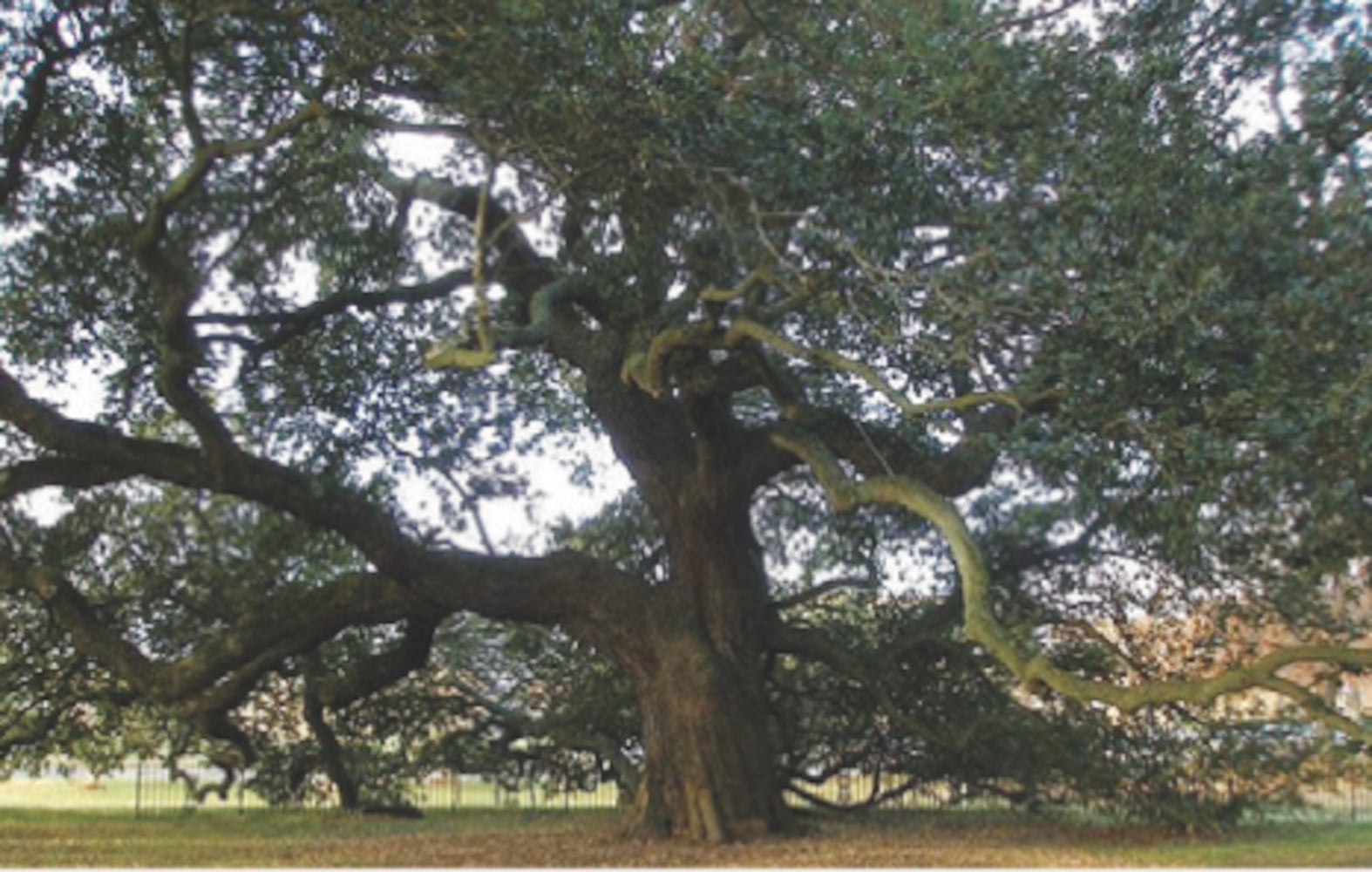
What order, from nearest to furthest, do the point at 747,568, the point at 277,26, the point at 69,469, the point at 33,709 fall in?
the point at 277,26
the point at 69,469
the point at 747,568
the point at 33,709

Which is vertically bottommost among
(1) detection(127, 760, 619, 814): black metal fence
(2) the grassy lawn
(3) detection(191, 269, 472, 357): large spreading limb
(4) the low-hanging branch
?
(2) the grassy lawn

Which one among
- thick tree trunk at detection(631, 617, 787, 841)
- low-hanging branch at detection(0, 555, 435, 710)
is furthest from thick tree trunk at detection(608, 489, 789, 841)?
low-hanging branch at detection(0, 555, 435, 710)

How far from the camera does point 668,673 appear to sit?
12.0 meters

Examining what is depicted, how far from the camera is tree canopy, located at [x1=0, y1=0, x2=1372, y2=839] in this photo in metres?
9.12

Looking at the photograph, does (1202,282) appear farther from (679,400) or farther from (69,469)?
(69,469)

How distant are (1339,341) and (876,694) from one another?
5662mm

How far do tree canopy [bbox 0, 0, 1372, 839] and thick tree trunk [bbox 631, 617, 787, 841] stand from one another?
4cm

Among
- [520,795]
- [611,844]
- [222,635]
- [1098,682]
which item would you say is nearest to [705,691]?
[611,844]

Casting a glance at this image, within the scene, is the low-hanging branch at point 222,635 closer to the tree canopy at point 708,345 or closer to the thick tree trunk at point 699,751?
the tree canopy at point 708,345

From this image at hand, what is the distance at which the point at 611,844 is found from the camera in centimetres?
1151

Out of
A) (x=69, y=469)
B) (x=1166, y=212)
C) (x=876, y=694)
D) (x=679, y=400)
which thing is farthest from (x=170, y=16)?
(x=876, y=694)

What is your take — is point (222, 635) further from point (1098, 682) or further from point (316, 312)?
point (1098, 682)

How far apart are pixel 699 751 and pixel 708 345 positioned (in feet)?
10.8

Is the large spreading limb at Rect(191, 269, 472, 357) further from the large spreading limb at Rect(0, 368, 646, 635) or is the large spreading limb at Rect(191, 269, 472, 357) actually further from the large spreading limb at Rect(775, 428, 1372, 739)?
the large spreading limb at Rect(775, 428, 1372, 739)
